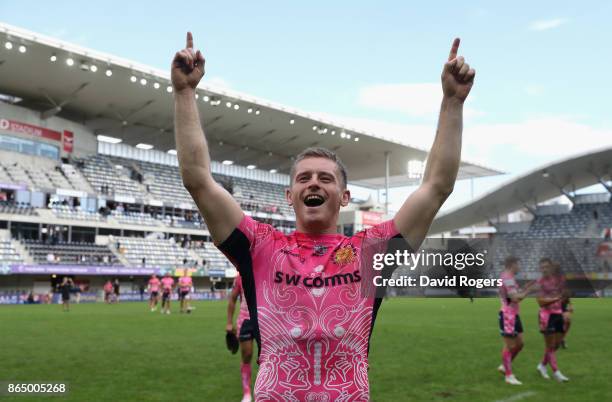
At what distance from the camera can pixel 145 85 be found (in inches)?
1630

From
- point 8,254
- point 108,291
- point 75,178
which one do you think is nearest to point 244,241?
point 108,291

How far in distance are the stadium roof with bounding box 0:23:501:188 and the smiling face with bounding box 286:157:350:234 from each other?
3482 centimetres

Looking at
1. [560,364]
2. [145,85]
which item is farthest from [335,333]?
[145,85]

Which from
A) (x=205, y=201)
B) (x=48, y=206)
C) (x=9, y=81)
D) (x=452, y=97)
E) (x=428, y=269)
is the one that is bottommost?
(x=428, y=269)

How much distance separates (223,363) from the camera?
1141cm

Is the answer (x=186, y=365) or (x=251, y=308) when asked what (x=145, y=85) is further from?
(x=251, y=308)

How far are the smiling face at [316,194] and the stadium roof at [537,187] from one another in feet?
194

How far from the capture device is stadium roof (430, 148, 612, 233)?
5891 cm

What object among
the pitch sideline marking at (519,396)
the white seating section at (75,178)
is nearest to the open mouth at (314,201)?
the pitch sideline marking at (519,396)

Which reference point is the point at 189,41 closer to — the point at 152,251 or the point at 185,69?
the point at 185,69

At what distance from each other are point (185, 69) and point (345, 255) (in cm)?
104

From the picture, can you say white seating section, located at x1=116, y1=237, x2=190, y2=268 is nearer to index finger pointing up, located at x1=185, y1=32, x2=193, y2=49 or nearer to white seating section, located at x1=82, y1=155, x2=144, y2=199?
white seating section, located at x1=82, y1=155, x2=144, y2=199

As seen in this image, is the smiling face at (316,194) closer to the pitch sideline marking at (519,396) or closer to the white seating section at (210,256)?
the pitch sideline marking at (519,396)

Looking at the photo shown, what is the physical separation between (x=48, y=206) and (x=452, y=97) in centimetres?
4333
